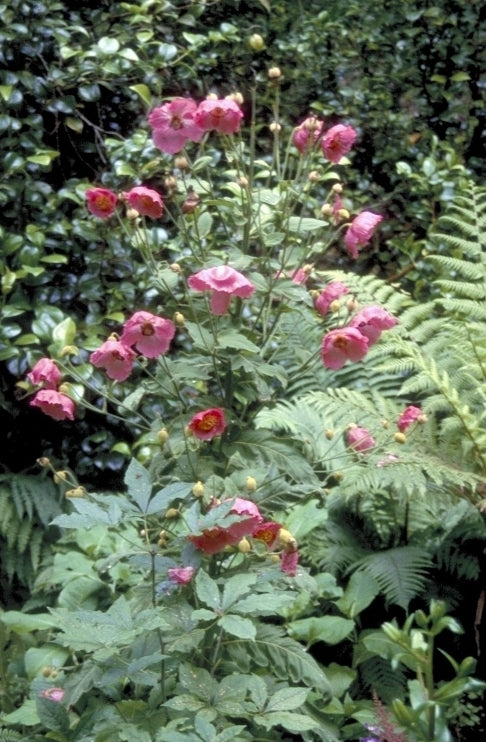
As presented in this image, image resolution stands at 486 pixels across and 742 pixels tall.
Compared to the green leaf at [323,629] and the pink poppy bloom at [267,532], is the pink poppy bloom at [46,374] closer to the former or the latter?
the pink poppy bloom at [267,532]

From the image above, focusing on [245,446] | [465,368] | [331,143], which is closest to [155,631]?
[245,446]

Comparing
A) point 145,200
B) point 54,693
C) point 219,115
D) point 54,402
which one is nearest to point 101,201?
point 145,200

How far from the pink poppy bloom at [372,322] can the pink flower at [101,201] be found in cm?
49

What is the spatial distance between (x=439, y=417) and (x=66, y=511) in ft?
3.71

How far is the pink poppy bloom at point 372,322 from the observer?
174 centimetres

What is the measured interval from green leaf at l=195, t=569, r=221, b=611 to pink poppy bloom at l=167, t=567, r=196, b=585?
0.18 m

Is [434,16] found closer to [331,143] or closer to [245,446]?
[331,143]

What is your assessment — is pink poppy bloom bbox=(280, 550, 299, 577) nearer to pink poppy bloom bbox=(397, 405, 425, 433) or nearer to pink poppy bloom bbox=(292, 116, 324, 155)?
pink poppy bloom bbox=(397, 405, 425, 433)

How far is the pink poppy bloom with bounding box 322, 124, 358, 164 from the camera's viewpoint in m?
1.86

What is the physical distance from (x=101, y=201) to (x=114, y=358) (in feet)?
0.96

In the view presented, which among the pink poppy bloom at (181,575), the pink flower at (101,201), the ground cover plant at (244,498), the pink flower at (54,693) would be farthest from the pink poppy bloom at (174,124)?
the pink flower at (54,693)

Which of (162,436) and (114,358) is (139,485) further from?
(114,358)

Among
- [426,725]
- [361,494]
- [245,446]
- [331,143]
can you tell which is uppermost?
[331,143]

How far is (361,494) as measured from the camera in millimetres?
2629
